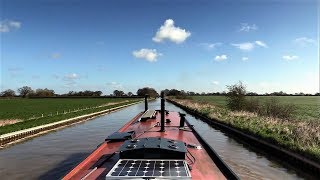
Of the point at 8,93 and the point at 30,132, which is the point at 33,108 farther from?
the point at 8,93

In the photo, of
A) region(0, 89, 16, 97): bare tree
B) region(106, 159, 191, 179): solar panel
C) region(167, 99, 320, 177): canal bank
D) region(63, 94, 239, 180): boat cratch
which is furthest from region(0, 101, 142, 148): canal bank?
region(0, 89, 16, 97): bare tree

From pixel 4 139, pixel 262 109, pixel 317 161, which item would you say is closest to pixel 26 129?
pixel 4 139

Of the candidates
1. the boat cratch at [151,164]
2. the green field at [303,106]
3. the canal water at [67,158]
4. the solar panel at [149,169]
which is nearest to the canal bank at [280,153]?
the canal water at [67,158]

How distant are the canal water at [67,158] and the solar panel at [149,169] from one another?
21.7 feet

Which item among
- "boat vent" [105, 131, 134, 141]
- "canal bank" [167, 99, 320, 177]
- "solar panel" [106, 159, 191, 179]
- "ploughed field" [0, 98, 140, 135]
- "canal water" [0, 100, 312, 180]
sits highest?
"boat vent" [105, 131, 134, 141]

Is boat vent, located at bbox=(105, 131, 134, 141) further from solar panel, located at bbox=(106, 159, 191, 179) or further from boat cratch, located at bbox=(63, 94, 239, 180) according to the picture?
solar panel, located at bbox=(106, 159, 191, 179)

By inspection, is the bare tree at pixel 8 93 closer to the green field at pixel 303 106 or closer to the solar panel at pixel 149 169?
the green field at pixel 303 106

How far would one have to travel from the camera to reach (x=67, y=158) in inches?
682

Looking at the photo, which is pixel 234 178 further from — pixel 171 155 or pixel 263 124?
pixel 263 124

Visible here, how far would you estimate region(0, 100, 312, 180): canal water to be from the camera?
551 inches

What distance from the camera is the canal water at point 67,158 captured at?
14.0 meters

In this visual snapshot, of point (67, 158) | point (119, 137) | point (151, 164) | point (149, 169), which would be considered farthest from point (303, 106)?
point (149, 169)

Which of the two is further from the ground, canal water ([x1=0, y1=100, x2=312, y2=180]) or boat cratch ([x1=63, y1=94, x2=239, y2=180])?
boat cratch ([x1=63, y1=94, x2=239, y2=180])

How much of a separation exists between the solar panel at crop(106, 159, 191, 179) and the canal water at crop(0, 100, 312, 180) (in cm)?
662
